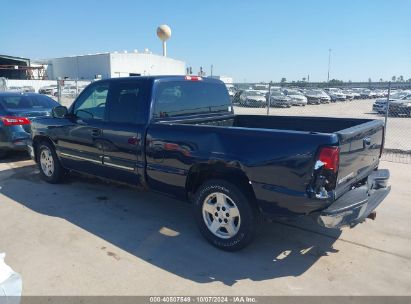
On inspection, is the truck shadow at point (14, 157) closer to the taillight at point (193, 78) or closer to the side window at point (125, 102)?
the side window at point (125, 102)

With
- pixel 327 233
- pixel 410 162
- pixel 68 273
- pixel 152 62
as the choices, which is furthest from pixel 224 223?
pixel 152 62

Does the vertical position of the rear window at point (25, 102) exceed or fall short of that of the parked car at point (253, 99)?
it exceeds it

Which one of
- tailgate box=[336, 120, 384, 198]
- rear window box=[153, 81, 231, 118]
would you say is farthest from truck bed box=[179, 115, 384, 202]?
rear window box=[153, 81, 231, 118]

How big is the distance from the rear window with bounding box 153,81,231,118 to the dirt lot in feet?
4.74

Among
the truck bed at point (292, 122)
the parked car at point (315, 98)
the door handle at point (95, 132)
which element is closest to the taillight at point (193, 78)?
the truck bed at point (292, 122)

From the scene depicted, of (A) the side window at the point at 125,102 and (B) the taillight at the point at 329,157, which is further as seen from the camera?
(A) the side window at the point at 125,102

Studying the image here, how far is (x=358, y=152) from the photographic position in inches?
146

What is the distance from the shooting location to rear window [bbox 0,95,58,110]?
8.15m

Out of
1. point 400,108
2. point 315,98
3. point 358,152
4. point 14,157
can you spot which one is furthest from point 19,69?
point 358,152

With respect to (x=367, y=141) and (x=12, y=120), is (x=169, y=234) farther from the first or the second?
(x=12, y=120)

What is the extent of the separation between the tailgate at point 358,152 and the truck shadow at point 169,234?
2.87 ft

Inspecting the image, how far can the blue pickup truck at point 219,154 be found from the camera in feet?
10.7

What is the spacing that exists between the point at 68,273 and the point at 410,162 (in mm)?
7794

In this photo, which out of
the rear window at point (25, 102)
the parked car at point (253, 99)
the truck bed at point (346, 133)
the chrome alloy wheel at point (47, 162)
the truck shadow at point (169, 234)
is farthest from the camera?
the parked car at point (253, 99)
